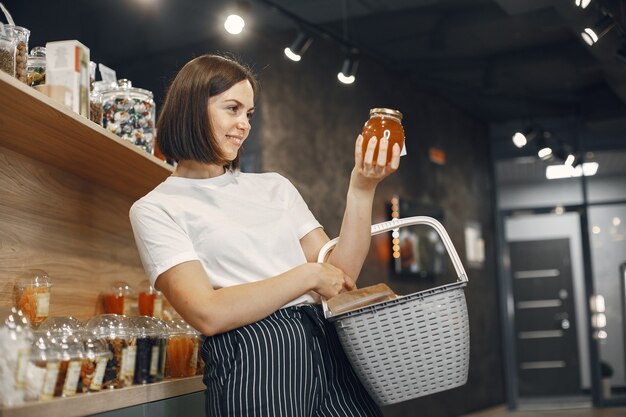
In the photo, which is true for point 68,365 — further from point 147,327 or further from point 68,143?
point 68,143

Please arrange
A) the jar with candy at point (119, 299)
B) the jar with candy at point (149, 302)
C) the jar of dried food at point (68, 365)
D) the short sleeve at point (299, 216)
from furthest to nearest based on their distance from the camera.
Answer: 1. the jar with candy at point (149, 302)
2. the jar with candy at point (119, 299)
3. the short sleeve at point (299, 216)
4. the jar of dried food at point (68, 365)

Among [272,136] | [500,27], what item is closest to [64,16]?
[272,136]

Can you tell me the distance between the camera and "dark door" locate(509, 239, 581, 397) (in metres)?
9.67

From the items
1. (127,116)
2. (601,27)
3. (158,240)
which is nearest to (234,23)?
(127,116)

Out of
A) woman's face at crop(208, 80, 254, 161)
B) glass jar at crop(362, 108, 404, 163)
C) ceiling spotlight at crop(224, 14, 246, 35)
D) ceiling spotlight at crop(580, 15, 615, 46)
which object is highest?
ceiling spotlight at crop(580, 15, 615, 46)

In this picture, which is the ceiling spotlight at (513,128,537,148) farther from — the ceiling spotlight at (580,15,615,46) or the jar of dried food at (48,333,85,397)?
the jar of dried food at (48,333,85,397)

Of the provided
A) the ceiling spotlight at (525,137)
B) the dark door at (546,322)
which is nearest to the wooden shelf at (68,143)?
the ceiling spotlight at (525,137)

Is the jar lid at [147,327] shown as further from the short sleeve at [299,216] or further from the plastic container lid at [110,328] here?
the short sleeve at [299,216]

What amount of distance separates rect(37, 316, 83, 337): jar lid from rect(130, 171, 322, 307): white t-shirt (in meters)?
0.42

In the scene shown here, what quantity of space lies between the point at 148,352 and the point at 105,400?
1.04 feet

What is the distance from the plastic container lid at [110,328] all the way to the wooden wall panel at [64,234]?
247 millimetres

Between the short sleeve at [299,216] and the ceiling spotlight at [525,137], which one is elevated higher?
the ceiling spotlight at [525,137]

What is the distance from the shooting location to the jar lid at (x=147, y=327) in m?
2.10

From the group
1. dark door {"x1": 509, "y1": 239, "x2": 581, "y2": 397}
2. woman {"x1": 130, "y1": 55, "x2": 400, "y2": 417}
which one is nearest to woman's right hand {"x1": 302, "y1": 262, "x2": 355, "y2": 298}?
woman {"x1": 130, "y1": 55, "x2": 400, "y2": 417}
